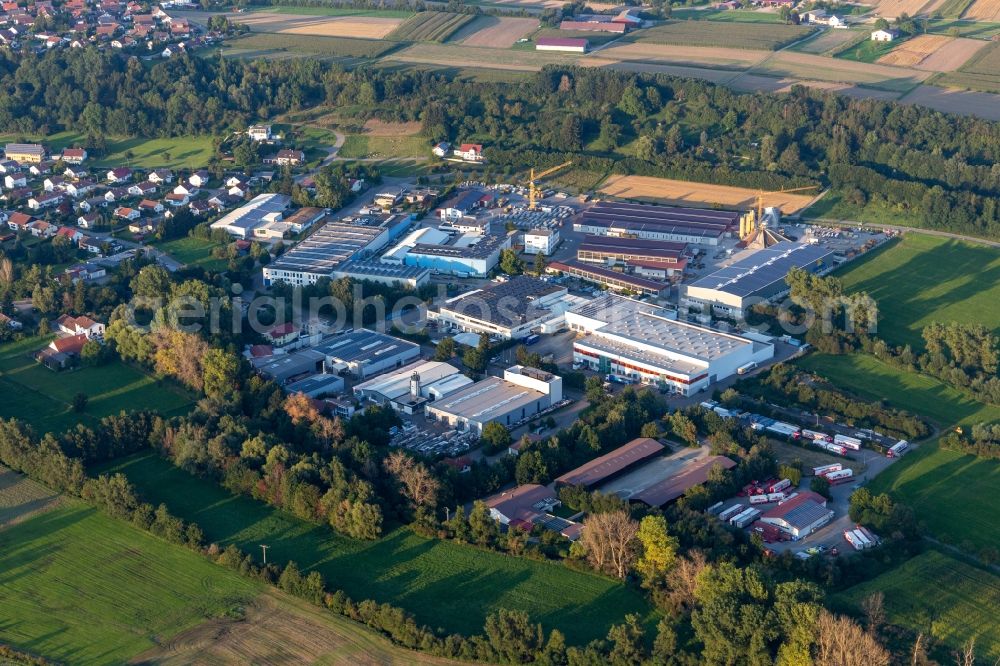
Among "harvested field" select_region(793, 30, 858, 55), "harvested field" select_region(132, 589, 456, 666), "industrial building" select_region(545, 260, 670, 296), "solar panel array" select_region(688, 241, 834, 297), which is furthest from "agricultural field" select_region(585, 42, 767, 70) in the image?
"harvested field" select_region(132, 589, 456, 666)

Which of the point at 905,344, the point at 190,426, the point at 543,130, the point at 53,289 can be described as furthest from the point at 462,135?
the point at 190,426

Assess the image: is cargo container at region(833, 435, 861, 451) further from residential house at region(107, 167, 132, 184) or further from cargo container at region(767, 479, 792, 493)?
residential house at region(107, 167, 132, 184)

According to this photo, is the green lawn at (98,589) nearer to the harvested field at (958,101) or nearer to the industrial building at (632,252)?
the industrial building at (632,252)

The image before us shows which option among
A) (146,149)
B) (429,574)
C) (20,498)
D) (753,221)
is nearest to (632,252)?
(753,221)

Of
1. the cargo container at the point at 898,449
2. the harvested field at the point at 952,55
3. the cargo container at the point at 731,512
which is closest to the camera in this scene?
the cargo container at the point at 731,512

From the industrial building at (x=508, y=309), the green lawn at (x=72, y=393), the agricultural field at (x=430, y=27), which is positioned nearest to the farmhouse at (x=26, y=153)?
the green lawn at (x=72, y=393)

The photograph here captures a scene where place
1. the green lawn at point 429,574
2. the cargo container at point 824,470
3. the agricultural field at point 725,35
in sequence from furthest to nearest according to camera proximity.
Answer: the agricultural field at point 725,35 → the cargo container at point 824,470 → the green lawn at point 429,574

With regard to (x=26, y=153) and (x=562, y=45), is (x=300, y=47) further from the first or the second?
(x=26, y=153)
